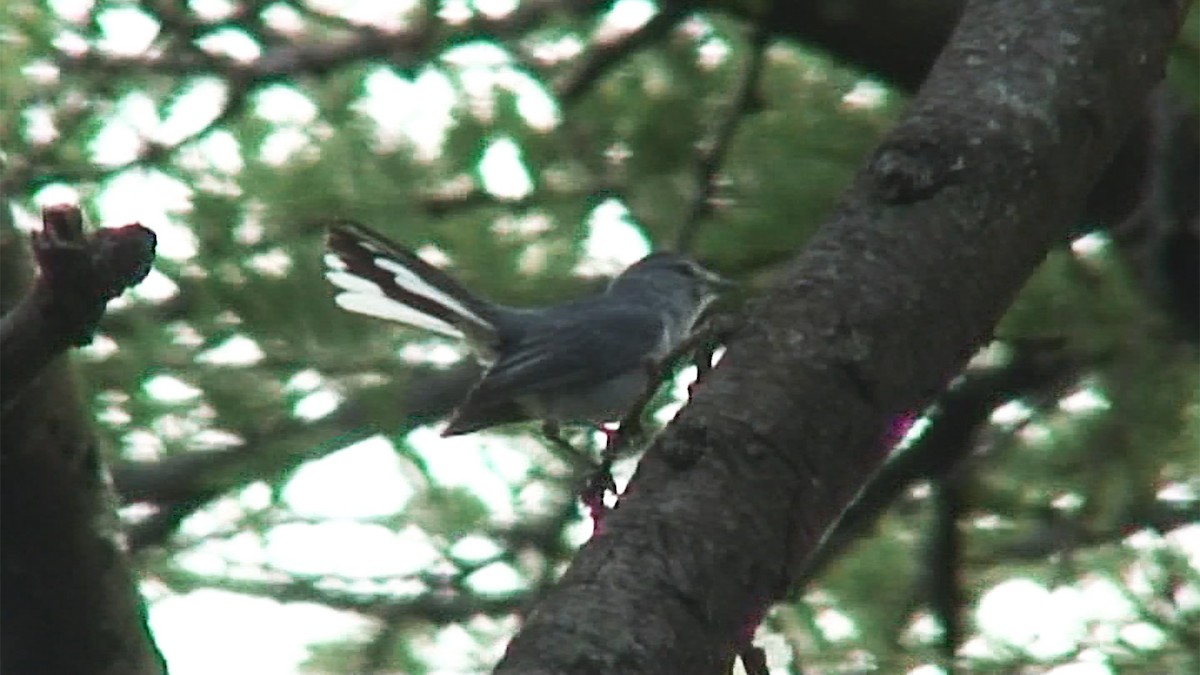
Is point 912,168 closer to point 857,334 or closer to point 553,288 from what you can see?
point 857,334

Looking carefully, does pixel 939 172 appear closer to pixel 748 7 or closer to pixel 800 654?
pixel 800 654

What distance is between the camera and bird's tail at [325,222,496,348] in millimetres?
3506

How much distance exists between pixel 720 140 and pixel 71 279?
1.91 metres

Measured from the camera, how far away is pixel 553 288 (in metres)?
3.72

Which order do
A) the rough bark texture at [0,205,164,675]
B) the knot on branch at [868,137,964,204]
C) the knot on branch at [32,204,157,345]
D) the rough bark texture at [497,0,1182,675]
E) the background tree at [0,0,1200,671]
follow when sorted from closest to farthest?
the rough bark texture at [497,0,1182,675] < the knot on branch at [32,204,157,345] < the knot on branch at [868,137,964,204] < the rough bark texture at [0,205,164,675] < the background tree at [0,0,1200,671]

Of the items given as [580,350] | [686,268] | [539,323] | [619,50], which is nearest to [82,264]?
[686,268]

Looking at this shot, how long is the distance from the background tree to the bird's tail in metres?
0.06

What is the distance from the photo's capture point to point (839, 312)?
5.94 ft

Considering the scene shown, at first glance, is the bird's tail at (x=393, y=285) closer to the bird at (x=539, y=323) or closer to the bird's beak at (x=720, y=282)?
the bird at (x=539, y=323)

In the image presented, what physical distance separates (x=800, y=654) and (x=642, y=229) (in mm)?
864

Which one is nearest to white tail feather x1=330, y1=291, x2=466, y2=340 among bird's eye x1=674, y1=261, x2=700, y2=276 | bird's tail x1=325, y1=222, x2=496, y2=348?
bird's tail x1=325, y1=222, x2=496, y2=348

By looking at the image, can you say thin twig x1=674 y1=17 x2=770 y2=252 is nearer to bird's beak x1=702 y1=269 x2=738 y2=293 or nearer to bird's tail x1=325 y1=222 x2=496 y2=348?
bird's beak x1=702 y1=269 x2=738 y2=293

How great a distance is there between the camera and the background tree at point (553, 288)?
11.3 ft

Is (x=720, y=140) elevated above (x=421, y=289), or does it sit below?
above
